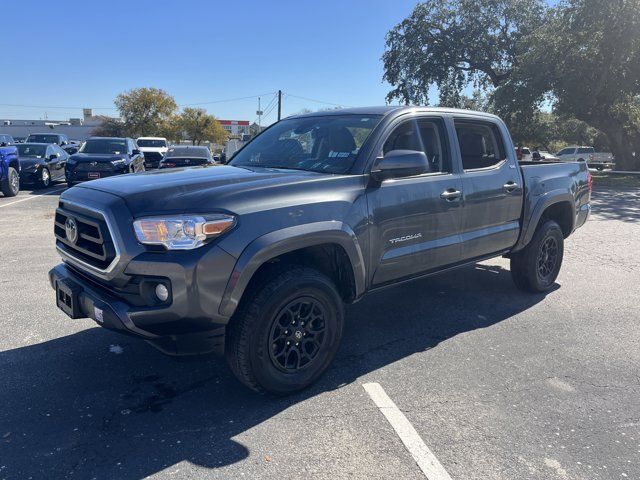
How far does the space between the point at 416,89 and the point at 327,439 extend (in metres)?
31.1

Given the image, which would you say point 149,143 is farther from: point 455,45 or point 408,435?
point 408,435

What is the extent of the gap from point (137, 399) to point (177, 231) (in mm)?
1249

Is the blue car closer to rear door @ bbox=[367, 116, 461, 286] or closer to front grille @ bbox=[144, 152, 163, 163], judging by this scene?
front grille @ bbox=[144, 152, 163, 163]

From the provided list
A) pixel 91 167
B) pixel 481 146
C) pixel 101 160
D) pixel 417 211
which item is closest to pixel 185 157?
pixel 101 160

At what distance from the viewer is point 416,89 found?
31547mm

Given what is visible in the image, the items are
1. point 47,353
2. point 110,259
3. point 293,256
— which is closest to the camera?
point 110,259

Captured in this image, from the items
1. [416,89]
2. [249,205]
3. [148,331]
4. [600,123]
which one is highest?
[416,89]

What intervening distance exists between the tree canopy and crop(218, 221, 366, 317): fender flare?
23.2m

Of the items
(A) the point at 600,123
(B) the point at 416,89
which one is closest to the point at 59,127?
(B) the point at 416,89

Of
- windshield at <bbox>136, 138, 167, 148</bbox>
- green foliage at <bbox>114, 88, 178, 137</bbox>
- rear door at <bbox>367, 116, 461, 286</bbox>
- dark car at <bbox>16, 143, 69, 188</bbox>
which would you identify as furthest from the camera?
green foliage at <bbox>114, 88, 178, 137</bbox>

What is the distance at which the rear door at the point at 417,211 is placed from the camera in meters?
3.71

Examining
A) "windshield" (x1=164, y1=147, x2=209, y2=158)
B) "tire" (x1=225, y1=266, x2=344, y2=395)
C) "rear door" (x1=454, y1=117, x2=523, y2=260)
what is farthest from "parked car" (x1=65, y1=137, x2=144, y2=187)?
"tire" (x1=225, y1=266, x2=344, y2=395)

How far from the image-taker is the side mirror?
11.7 ft

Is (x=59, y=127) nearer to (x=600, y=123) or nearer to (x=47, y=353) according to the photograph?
(x=600, y=123)
